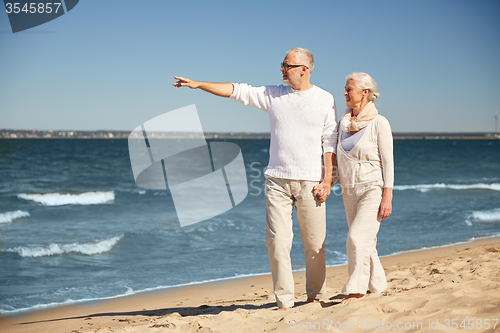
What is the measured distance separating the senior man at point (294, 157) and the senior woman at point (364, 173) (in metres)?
0.17

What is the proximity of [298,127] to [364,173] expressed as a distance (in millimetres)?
587

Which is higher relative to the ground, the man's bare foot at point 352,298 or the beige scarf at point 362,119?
the beige scarf at point 362,119

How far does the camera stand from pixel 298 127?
321cm

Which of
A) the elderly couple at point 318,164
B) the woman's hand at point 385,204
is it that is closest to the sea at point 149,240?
the elderly couple at point 318,164

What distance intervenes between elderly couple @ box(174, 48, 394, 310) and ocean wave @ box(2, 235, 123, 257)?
5701 mm

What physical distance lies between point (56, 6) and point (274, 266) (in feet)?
23.6

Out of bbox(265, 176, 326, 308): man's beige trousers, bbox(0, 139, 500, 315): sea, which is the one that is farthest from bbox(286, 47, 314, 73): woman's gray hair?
bbox(0, 139, 500, 315): sea

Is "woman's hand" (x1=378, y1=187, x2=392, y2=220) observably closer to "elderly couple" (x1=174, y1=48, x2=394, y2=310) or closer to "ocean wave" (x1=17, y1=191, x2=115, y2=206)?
"elderly couple" (x1=174, y1=48, x2=394, y2=310)

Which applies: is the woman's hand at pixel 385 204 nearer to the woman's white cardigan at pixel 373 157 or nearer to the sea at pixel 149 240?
the woman's white cardigan at pixel 373 157

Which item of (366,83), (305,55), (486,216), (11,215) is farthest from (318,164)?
(11,215)

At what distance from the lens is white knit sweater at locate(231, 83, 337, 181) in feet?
10.5

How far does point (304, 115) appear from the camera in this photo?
3188 mm

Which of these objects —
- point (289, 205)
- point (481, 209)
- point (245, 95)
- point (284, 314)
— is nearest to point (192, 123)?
point (245, 95)

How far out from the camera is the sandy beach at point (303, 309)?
265 cm
